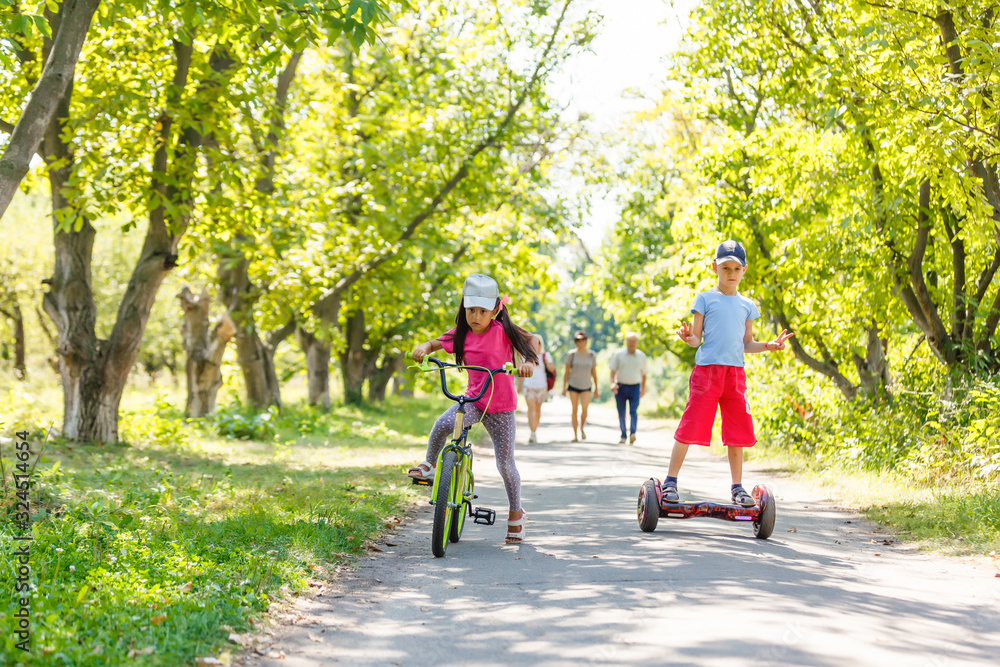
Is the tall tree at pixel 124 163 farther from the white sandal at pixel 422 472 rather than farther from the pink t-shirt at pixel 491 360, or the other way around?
the white sandal at pixel 422 472

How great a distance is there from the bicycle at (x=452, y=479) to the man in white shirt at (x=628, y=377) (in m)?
10.2

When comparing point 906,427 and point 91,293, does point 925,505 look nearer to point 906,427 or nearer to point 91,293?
point 906,427

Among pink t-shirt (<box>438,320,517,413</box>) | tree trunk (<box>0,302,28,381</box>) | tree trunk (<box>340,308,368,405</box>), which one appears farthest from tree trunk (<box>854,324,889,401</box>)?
tree trunk (<box>0,302,28,381</box>)

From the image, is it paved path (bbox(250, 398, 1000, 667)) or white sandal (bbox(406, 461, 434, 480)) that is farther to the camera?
white sandal (bbox(406, 461, 434, 480))

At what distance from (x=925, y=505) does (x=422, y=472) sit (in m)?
4.35

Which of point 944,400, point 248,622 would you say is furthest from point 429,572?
point 944,400

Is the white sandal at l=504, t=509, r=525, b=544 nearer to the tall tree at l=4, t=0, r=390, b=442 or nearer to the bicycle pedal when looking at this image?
the bicycle pedal

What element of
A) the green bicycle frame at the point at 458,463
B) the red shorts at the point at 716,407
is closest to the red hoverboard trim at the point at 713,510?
the red shorts at the point at 716,407

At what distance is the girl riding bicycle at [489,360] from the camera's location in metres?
7.08

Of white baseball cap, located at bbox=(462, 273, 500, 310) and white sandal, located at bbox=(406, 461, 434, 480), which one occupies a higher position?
white baseball cap, located at bbox=(462, 273, 500, 310)

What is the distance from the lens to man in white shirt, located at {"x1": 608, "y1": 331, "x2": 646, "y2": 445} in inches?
677

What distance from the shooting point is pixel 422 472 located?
710 centimetres

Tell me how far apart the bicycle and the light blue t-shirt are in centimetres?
160

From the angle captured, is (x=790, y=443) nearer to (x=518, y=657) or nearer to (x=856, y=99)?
(x=856, y=99)
